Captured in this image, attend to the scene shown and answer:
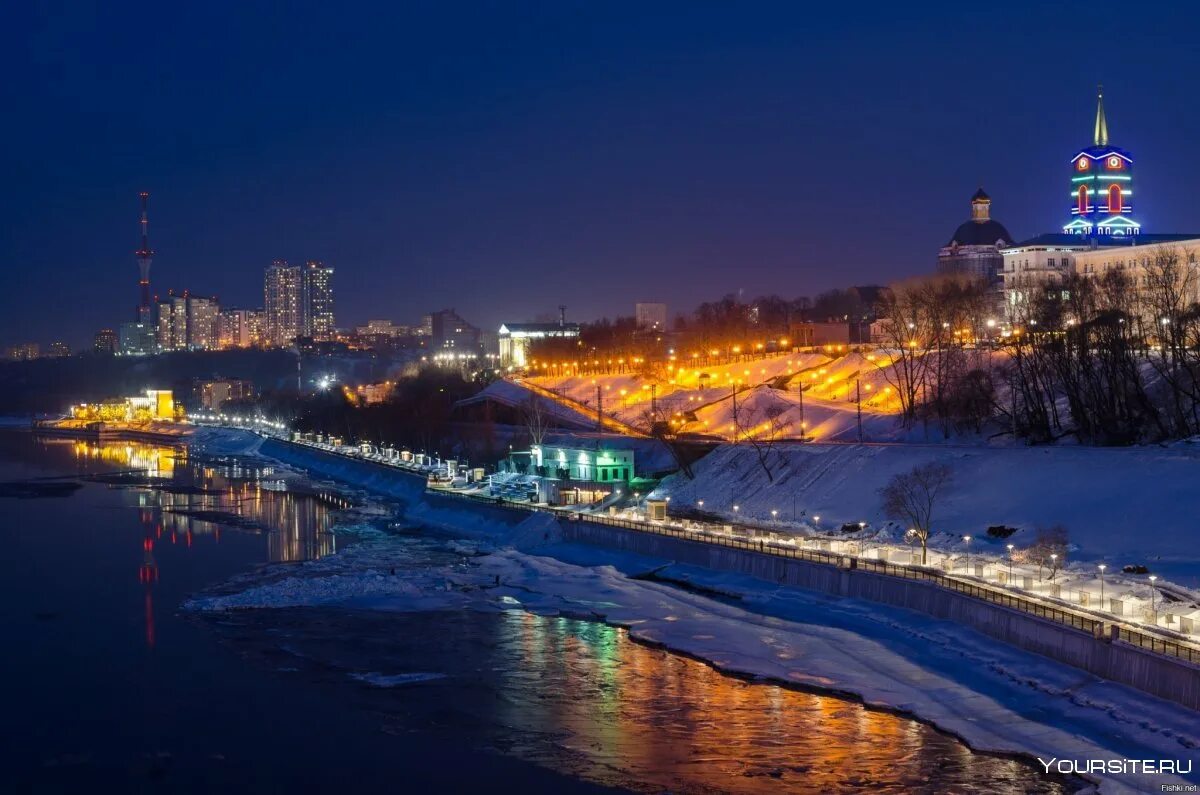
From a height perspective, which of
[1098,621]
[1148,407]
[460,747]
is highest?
[1148,407]

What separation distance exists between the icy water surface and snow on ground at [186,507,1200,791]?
3.77ft

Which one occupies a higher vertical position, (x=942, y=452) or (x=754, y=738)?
(x=942, y=452)

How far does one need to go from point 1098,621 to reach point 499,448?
64652 millimetres

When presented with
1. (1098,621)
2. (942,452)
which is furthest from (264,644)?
(942,452)

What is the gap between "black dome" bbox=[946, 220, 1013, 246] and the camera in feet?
433

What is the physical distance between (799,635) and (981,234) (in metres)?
107

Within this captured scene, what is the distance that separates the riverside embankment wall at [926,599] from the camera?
24328 mm

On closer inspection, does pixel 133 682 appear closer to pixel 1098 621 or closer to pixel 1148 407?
pixel 1098 621

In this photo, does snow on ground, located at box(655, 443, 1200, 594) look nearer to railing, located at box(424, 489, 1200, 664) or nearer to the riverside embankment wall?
railing, located at box(424, 489, 1200, 664)

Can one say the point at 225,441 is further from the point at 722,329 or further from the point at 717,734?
the point at 717,734

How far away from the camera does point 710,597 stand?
38875 millimetres

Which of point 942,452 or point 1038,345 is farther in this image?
point 1038,345

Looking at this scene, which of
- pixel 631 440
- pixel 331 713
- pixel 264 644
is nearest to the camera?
pixel 331 713

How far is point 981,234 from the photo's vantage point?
13250 centimetres
